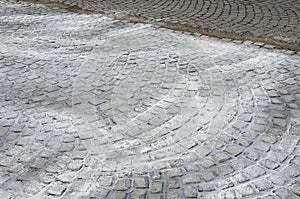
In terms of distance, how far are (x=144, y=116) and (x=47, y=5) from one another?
19.1ft

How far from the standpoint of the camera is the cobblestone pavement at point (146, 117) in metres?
4.17

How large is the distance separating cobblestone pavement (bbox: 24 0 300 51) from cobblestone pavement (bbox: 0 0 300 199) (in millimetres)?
699

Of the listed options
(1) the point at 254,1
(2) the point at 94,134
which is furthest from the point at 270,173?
(1) the point at 254,1

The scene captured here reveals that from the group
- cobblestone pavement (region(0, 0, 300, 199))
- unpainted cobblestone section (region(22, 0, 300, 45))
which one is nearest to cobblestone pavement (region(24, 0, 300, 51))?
unpainted cobblestone section (region(22, 0, 300, 45))

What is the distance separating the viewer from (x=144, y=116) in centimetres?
527

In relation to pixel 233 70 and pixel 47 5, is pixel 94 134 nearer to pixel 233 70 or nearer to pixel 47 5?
pixel 233 70

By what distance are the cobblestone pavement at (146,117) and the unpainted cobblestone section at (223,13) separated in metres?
0.81

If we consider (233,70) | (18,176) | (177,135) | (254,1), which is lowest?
(18,176)

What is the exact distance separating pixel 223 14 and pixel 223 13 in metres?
0.08

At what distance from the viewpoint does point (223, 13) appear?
895 cm

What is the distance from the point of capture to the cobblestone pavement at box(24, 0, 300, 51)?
7844 mm

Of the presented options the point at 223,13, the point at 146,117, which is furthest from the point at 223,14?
the point at 146,117

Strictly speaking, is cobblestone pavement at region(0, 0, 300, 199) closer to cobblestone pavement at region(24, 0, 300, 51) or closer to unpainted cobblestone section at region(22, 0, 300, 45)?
cobblestone pavement at region(24, 0, 300, 51)

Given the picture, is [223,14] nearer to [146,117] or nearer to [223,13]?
[223,13]
